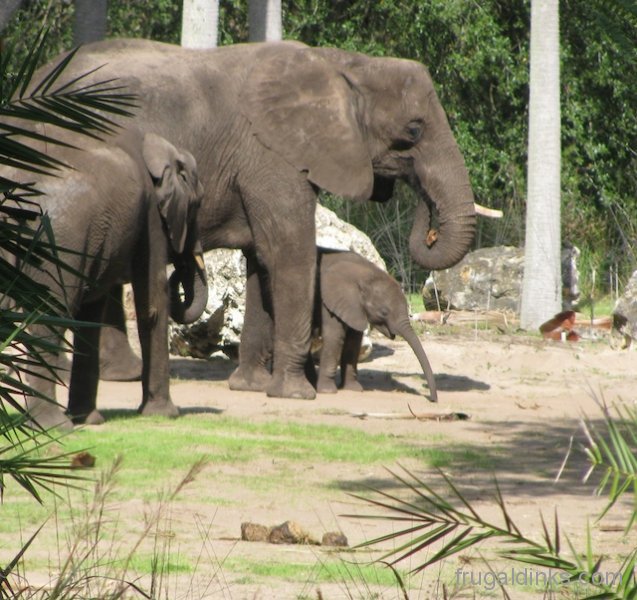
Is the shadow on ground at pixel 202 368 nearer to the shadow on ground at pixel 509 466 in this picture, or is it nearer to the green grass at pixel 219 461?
the green grass at pixel 219 461

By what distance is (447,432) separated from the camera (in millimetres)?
9688

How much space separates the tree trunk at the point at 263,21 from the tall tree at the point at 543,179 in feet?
10.8

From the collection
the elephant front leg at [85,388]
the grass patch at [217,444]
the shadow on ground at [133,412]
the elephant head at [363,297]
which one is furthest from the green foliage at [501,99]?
the elephant front leg at [85,388]

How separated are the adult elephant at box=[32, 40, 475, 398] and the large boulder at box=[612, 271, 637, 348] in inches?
146

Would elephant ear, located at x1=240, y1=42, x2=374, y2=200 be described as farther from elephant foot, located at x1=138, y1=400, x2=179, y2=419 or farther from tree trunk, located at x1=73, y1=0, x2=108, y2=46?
tree trunk, located at x1=73, y1=0, x2=108, y2=46

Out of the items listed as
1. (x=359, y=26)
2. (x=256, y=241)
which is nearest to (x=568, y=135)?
(x=359, y=26)

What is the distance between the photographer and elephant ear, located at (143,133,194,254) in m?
9.21

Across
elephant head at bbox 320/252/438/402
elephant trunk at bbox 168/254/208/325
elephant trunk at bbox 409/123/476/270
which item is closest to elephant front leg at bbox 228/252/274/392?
elephant head at bbox 320/252/438/402

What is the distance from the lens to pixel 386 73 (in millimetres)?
12148

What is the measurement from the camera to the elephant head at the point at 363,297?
38.8ft

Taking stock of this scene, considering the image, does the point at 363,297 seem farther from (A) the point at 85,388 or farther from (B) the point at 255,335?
(A) the point at 85,388

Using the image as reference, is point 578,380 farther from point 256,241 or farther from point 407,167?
point 256,241

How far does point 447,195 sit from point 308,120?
4.79 ft

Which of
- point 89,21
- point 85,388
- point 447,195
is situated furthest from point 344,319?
point 89,21
